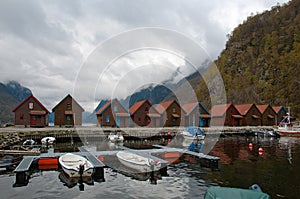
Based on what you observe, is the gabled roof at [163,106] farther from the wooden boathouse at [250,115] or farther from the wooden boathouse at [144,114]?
the wooden boathouse at [250,115]

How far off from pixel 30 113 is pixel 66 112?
6.92 meters

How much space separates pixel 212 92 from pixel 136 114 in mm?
71290

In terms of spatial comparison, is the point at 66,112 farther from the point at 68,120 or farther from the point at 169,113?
the point at 169,113

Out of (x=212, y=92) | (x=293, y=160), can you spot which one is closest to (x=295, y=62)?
(x=212, y=92)

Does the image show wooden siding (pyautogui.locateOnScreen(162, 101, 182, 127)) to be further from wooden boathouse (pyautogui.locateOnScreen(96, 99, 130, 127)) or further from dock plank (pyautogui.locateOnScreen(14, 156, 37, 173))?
dock plank (pyautogui.locateOnScreen(14, 156, 37, 173))

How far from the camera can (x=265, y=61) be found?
345 ft

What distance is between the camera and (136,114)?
5734cm

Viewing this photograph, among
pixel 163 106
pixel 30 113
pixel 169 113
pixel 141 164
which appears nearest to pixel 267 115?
pixel 169 113

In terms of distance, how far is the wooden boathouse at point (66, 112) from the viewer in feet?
172

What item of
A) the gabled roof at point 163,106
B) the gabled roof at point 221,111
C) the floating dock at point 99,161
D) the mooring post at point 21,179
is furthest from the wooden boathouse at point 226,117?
the mooring post at point 21,179

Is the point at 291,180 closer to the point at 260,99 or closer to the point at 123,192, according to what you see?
the point at 123,192

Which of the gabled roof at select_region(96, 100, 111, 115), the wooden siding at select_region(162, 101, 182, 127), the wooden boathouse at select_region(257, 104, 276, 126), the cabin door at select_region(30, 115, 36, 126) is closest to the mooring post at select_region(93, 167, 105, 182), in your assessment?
the gabled roof at select_region(96, 100, 111, 115)

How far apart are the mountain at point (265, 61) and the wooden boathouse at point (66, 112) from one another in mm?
70070

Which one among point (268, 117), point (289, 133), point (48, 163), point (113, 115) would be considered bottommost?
point (289, 133)
